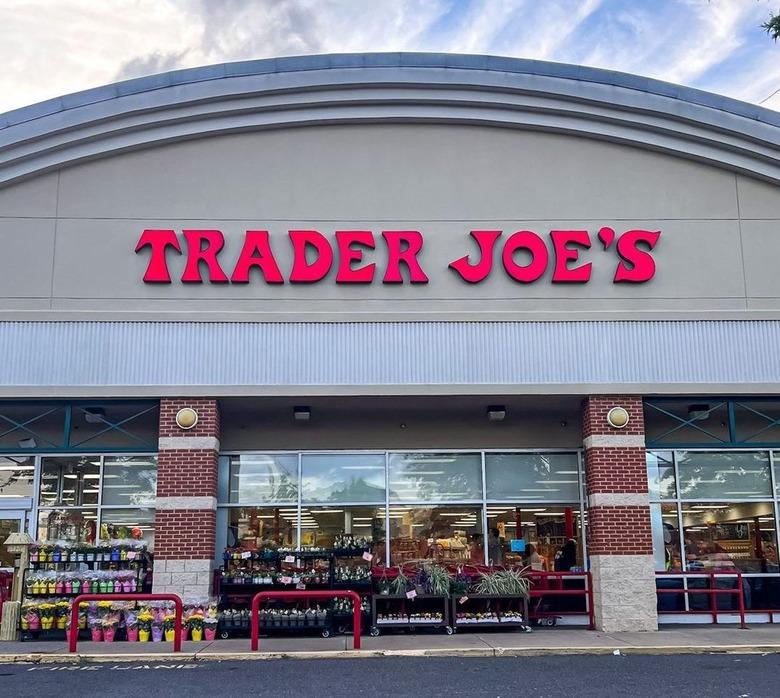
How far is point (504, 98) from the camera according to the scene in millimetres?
18094

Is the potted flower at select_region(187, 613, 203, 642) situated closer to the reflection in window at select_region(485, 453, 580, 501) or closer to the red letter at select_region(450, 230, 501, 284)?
the reflection in window at select_region(485, 453, 580, 501)

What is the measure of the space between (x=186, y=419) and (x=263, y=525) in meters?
3.09

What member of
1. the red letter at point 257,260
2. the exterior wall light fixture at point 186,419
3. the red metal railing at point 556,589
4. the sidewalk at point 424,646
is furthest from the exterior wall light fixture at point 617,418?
the exterior wall light fixture at point 186,419

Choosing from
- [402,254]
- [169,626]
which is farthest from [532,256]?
[169,626]

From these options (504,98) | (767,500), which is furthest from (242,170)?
(767,500)

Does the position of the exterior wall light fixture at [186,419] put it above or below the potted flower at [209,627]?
above

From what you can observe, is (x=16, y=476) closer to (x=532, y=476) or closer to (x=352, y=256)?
(x=352, y=256)

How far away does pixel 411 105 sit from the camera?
59.7 ft

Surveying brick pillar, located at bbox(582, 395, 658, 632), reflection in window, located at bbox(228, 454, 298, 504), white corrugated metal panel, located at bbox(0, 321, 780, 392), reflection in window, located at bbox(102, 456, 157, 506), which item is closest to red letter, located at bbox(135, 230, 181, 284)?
white corrugated metal panel, located at bbox(0, 321, 780, 392)

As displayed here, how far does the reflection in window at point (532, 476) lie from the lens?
1850 centimetres

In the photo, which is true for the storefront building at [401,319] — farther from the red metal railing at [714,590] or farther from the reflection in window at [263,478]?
the red metal railing at [714,590]

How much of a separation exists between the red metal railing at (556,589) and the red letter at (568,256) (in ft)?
18.2

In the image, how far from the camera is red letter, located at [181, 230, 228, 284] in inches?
675

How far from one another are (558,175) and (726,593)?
901 cm
